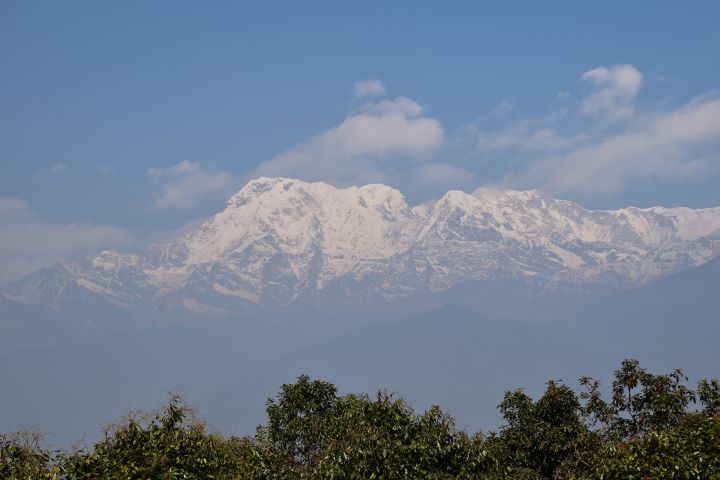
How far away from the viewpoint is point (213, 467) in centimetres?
2833

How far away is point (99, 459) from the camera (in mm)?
26391

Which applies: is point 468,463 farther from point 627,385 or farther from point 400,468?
point 627,385

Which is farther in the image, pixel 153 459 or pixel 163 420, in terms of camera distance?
pixel 163 420

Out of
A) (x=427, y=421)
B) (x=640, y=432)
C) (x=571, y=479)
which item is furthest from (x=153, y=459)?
(x=640, y=432)

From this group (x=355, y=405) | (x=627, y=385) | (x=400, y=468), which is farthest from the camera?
(x=627, y=385)

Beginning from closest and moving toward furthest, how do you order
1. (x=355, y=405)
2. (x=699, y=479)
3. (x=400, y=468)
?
1. (x=699, y=479)
2. (x=400, y=468)
3. (x=355, y=405)

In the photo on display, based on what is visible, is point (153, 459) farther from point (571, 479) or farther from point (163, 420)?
point (571, 479)

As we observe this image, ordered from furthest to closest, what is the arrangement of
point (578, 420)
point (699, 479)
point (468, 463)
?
point (578, 420)
point (468, 463)
point (699, 479)

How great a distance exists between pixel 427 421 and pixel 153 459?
1143cm

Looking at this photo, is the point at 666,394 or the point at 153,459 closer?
the point at 153,459

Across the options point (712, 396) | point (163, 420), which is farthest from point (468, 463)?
point (712, 396)

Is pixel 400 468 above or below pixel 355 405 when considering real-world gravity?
below

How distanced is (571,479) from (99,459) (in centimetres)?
1734

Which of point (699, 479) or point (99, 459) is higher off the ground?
point (99, 459)
